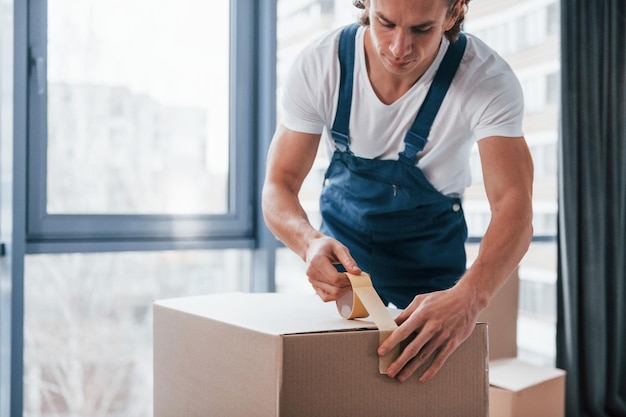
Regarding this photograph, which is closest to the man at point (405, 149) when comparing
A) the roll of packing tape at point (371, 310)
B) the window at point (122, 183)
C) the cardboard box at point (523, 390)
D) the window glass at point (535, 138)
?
the roll of packing tape at point (371, 310)

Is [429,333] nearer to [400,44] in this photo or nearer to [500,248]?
[500,248]

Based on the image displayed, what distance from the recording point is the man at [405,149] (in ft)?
4.00

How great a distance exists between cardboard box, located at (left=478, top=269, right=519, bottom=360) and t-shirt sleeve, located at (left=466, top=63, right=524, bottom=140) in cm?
122

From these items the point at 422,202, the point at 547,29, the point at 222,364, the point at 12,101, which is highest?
the point at 547,29

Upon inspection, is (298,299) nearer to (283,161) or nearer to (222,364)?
(222,364)

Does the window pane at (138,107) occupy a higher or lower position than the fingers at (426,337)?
higher

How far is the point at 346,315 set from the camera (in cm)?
97

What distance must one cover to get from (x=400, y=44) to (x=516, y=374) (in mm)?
1495

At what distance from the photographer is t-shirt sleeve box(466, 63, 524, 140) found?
1285 millimetres

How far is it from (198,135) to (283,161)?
1.07m

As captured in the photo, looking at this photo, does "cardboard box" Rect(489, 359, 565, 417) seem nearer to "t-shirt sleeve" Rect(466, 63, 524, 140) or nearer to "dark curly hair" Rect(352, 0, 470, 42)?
"t-shirt sleeve" Rect(466, 63, 524, 140)

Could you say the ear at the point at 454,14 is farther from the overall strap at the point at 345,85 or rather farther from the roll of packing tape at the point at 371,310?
the roll of packing tape at the point at 371,310

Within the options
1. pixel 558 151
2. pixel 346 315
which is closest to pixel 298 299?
pixel 346 315

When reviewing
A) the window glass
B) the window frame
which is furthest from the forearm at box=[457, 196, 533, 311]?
the window glass
